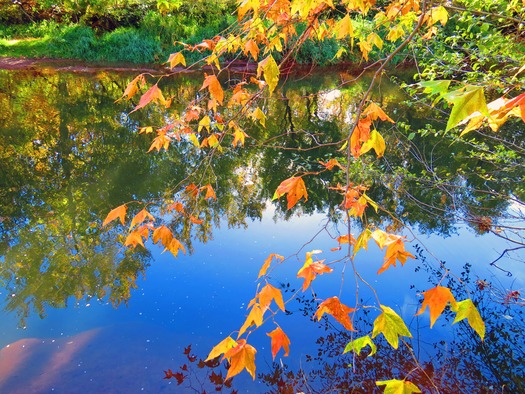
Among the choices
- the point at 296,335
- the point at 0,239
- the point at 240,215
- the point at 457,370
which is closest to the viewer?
the point at 457,370

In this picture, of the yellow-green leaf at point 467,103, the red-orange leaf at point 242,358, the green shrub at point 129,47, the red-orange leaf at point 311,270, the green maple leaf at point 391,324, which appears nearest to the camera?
the yellow-green leaf at point 467,103

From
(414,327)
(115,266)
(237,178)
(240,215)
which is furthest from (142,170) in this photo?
(414,327)

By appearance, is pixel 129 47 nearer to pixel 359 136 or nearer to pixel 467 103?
pixel 359 136

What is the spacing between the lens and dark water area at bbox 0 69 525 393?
7.50 ft

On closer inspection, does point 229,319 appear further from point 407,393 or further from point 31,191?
point 31,191

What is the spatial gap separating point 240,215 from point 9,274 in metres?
1.99

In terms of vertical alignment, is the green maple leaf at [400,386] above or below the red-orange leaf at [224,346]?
above

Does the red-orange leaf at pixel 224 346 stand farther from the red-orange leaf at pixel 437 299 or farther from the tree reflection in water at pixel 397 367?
the tree reflection in water at pixel 397 367

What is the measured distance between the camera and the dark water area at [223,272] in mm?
2287

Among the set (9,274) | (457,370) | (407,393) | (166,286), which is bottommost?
(457,370)

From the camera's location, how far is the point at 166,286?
3021 mm

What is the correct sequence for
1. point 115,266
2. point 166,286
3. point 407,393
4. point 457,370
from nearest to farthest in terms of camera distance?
1. point 407,393
2. point 457,370
3. point 166,286
4. point 115,266

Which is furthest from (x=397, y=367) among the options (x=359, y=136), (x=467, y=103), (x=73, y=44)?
(x=73, y=44)

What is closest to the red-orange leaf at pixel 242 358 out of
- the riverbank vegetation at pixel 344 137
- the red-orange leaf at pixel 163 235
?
the riverbank vegetation at pixel 344 137
